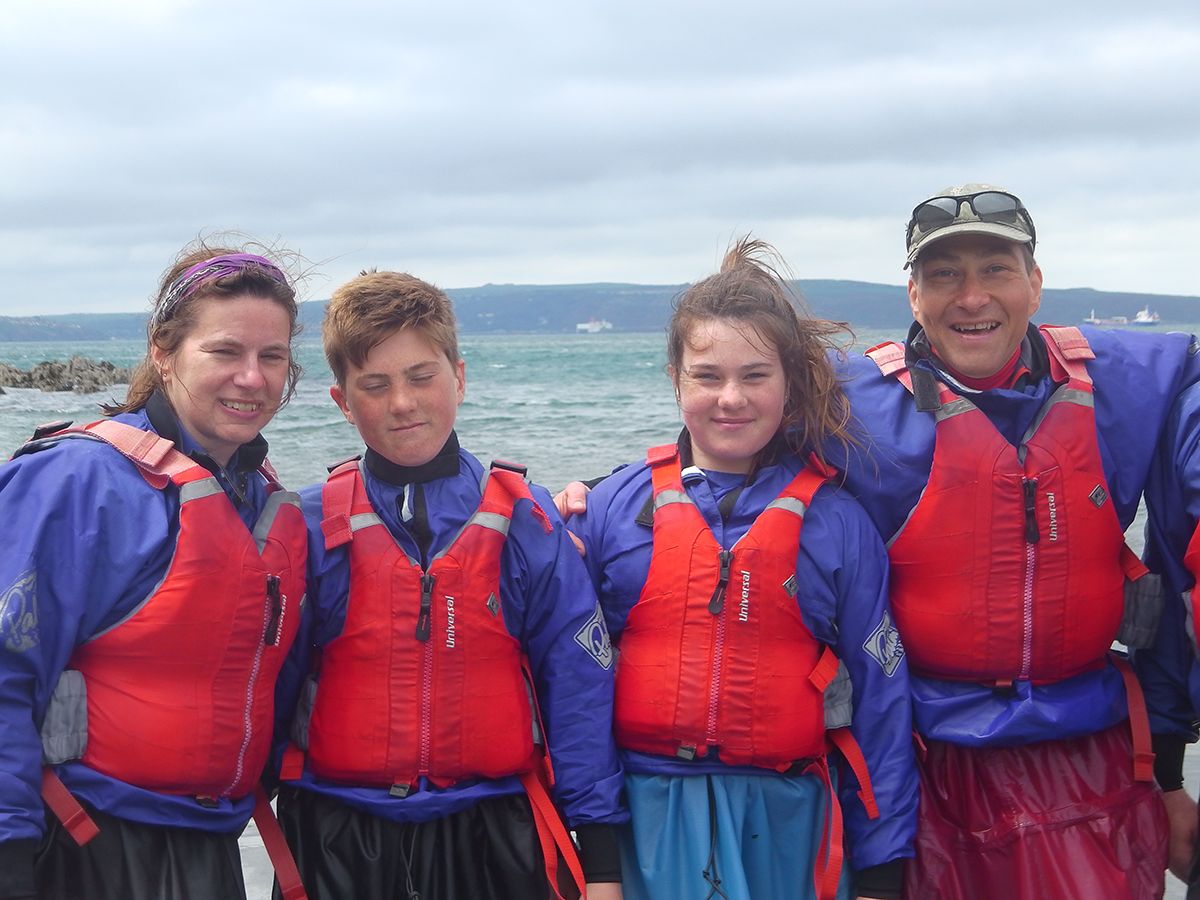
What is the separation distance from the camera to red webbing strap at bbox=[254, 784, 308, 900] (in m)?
2.56

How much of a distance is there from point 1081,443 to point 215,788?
2.30 meters

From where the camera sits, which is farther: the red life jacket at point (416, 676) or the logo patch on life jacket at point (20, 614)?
the red life jacket at point (416, 676)

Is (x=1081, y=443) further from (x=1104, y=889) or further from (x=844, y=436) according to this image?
(x=1104, y=889)

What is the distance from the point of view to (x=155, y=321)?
2648 millimetres

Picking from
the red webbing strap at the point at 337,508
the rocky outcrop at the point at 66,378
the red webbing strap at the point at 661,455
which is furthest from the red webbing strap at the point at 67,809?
the rocky outcrop at the point at 66,378

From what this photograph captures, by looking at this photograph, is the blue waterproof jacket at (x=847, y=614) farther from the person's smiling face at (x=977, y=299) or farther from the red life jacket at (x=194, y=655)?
the red life jacket at (x=194, y=655)

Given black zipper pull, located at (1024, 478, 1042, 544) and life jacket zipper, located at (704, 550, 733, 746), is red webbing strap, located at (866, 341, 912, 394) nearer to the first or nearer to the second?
black zipper pull, located at (1024, 478, 1042, 544)

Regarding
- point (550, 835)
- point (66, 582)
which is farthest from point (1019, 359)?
point (66, 582)

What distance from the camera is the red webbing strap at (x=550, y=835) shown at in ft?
8.45

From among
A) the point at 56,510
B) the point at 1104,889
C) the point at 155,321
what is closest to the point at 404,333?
the point at 155,321

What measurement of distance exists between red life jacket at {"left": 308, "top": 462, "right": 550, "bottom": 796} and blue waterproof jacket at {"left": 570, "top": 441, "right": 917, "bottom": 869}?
37 cm

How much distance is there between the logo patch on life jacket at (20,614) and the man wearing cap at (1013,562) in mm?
1951

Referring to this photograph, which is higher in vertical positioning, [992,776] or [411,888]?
[992,776]

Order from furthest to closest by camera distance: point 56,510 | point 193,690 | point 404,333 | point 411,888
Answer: point 404,333 → point 411,888 → point 193,690 → point 56,510
